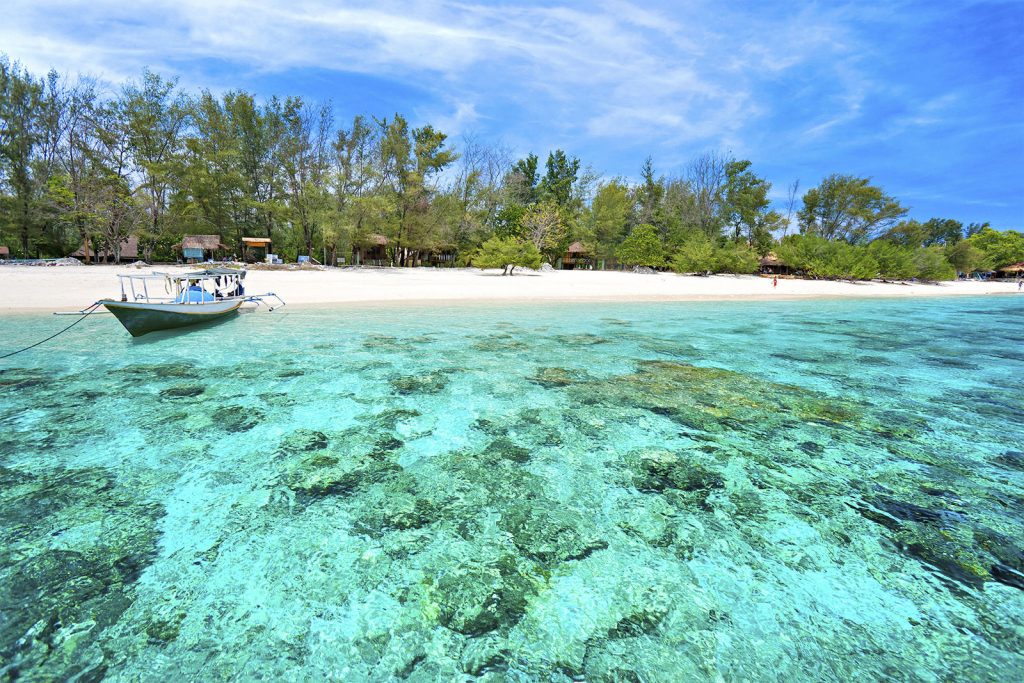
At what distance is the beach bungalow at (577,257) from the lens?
166 feet

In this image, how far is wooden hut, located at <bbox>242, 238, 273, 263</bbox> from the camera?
36125 mm

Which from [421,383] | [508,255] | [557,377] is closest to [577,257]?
[508,255]

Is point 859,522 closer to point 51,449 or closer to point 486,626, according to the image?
point 486,626

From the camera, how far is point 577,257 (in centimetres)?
5247

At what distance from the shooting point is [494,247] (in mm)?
32438

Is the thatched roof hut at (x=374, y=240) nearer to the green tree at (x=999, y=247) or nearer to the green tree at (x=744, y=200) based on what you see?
the green tree at (x=744, y=200)

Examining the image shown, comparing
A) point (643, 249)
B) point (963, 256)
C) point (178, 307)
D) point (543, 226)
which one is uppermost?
point (963, 256)

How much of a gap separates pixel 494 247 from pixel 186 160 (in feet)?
86.9

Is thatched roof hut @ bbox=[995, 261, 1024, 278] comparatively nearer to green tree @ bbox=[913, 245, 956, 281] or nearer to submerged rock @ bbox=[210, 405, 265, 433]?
green tree @ bbox=[913, 245, 956, 281]

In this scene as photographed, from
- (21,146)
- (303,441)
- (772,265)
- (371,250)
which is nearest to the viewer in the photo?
(303,441)

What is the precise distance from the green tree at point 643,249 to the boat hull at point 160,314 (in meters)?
37.4

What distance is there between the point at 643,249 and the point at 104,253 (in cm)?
4613

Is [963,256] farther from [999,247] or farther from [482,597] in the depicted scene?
[482,597]

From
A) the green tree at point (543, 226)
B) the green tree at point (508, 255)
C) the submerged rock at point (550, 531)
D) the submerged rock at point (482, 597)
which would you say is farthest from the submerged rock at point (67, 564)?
the green tree at point (543, 226)
